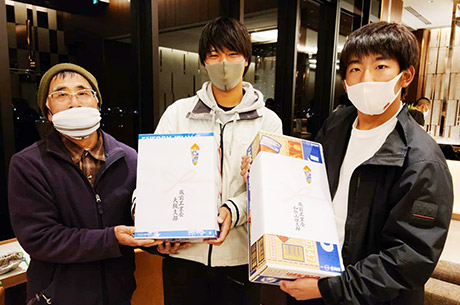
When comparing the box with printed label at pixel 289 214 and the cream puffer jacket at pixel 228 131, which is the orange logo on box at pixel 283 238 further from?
the cream puffer jacket at pixel 228 131

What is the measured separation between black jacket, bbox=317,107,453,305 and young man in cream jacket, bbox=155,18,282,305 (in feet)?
1.47

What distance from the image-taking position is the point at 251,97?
4.66 feet

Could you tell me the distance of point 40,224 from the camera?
109cm

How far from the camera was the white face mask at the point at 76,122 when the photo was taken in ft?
3.83

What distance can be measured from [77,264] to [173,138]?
56 centimetres

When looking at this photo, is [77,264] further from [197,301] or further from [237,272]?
[237,272]

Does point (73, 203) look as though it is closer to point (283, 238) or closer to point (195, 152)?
point (195, 152)

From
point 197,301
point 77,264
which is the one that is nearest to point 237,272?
point 197,301

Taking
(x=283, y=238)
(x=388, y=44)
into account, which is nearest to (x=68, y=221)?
(x=283, y=238)

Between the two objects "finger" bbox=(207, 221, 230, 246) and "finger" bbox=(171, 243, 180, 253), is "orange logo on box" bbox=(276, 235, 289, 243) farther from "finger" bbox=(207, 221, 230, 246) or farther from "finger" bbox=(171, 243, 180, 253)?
"finger" bbox=(171, 243, 180, 253)

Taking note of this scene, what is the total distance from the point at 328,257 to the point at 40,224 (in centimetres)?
93

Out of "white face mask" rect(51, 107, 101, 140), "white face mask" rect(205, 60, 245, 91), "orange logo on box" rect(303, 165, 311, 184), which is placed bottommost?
"orange logo on box" rect(303, 165, 311, 184)

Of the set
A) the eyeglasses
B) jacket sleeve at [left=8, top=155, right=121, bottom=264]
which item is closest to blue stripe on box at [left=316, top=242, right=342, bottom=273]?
jacket sleeve at [left=8, top=155, right=121, bottom=264]

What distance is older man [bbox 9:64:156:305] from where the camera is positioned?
1.10 meters
